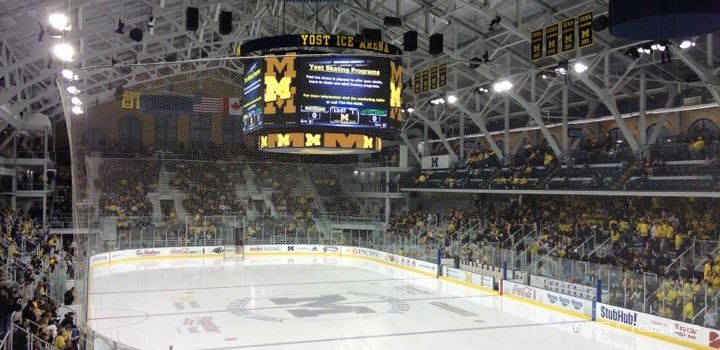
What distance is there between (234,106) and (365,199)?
10.2 meters

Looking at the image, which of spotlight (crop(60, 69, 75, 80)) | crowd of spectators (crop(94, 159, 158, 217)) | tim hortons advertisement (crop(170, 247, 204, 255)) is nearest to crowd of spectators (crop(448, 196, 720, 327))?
crowd of spectators (crop(94, 159, 158, 217))

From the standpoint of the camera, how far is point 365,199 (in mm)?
25266

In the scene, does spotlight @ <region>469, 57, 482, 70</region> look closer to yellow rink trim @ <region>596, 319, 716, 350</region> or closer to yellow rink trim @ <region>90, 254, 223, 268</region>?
yellow rink trim @ <region>596, 319, 716, 350</region>

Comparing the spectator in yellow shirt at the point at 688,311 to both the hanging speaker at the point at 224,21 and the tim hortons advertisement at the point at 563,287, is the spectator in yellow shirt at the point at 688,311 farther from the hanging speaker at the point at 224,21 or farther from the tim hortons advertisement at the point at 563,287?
the hanging speaker at the point at 224,21

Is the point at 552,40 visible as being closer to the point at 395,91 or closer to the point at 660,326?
the point at 395,91

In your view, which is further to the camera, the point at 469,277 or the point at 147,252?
the point at 147,252

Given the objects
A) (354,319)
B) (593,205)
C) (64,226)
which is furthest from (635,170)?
(64,226)

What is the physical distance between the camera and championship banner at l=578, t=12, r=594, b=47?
512 inches

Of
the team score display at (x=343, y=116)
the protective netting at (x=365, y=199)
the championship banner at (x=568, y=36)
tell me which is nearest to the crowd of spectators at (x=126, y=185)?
the protective netting at (x=365, y=199)

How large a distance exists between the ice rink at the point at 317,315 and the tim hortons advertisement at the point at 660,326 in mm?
261

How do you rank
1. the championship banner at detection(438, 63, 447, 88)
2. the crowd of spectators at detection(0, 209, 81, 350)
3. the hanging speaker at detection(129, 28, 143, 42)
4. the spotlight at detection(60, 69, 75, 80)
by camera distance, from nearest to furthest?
the spotlight at detection(60, 69, 75, 80) < the crowd of spectators at detection(0, 209, 81, 350) < the hanging speaker at detection(129, 28, 143, 42) < the championship banner at detection(438, 63, 447, 88)

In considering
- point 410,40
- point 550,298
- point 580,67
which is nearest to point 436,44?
point 410,40

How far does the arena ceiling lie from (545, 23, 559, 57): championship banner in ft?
1.56

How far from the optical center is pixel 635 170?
1664 cm
